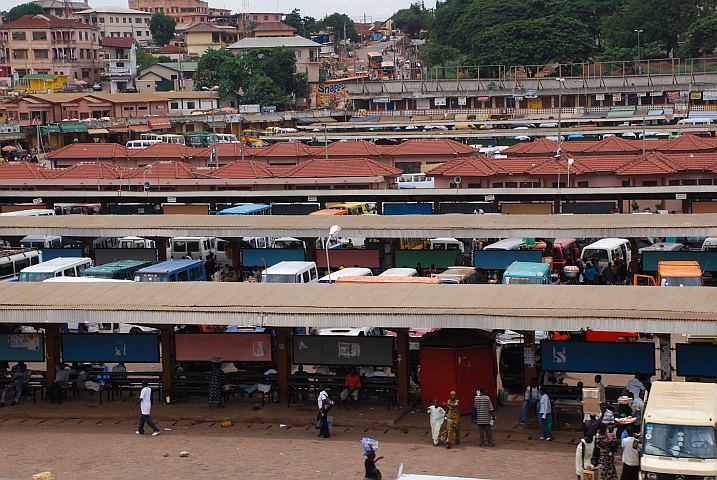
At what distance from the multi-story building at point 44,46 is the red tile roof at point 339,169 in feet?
251

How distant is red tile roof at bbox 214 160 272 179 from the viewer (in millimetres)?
42719

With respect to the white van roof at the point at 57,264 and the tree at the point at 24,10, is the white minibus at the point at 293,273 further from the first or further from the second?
the tree at the point at 24,10

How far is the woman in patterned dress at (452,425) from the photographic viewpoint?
16391 mm

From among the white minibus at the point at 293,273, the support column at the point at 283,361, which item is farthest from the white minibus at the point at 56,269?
the support column at the point at 283,361

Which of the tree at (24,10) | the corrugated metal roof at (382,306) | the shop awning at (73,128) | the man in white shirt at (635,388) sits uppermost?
the tree at (24,10)

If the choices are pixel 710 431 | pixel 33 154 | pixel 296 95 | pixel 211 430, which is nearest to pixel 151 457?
pixel 211 430

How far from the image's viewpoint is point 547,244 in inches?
1192

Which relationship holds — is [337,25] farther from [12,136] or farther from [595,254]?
[595,254]

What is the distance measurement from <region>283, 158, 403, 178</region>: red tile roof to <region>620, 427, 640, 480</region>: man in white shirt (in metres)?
27.9

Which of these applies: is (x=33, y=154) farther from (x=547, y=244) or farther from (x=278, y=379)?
(x=278, y=379)

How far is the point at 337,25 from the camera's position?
569ft

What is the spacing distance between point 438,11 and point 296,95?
113 feet

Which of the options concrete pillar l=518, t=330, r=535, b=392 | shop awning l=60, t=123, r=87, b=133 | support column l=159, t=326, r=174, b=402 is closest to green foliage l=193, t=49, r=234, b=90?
shop awning l=60, t=123, r=87, b=133

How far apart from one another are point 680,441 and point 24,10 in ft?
493
